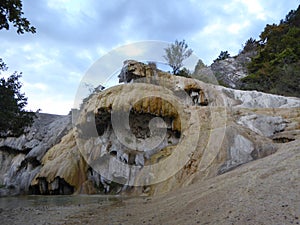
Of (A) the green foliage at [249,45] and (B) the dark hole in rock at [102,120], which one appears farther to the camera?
(A) the green foliage at [249,45]

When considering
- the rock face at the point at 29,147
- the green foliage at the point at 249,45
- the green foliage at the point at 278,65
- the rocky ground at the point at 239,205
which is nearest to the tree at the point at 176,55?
the green foliage at the point at 278,65

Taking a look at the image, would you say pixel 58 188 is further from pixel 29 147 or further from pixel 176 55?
pixel 176 55

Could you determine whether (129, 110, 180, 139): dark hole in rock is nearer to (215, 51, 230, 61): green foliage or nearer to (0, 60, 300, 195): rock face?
(0, 60, 300, 195): rock face

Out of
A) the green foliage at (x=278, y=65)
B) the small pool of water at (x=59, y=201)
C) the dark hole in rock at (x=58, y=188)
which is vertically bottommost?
the small pool of water at (x=59, y=201)

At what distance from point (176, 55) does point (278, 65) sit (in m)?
9.76

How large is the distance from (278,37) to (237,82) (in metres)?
→ 7.04

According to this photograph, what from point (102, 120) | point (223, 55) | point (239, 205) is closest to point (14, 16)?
point (239, 205)

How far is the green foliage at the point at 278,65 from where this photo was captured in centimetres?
2291

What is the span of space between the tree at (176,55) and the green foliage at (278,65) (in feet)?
22.1

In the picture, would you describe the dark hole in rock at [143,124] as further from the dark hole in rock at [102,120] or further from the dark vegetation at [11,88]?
the dark vegetation at [11,88]

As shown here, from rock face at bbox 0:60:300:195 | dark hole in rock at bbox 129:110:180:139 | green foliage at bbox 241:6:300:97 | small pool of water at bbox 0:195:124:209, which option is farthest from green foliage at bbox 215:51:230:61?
small pool of water at bbox 0:195:124:209

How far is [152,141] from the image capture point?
13469 millimetres

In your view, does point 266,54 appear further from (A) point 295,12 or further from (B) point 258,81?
(A) point 295,12

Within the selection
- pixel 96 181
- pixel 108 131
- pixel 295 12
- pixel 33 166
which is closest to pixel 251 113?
pixel 108 131
